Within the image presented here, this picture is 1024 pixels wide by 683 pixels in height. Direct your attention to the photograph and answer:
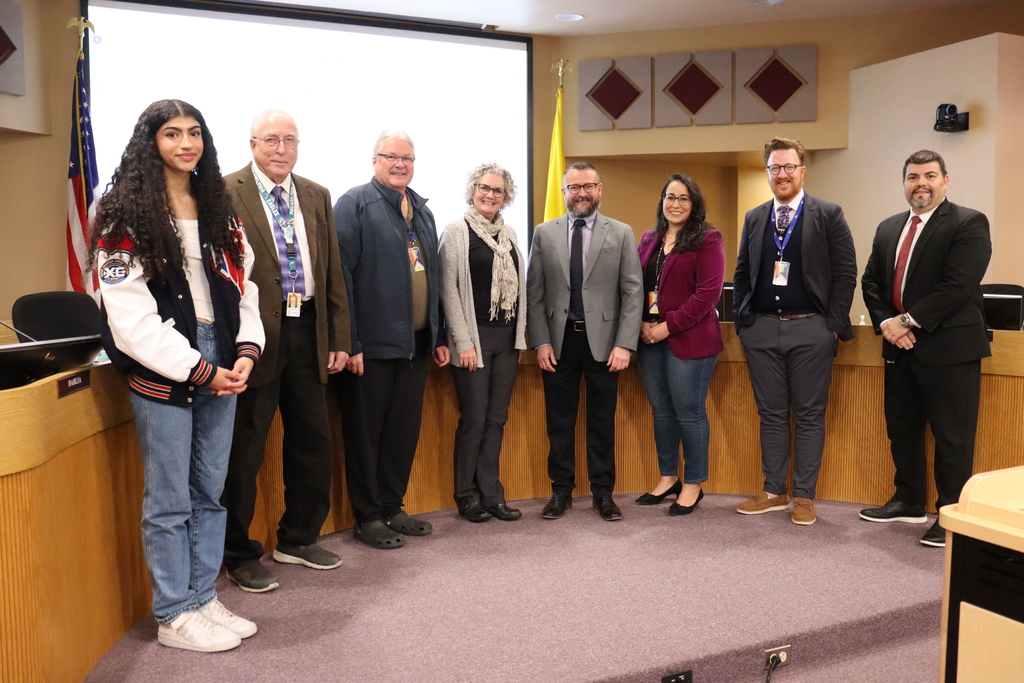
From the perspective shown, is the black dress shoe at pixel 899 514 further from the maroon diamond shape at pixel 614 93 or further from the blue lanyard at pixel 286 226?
the maroon diamond shape at pixel 614 93

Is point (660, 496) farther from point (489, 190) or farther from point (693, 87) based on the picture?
point (693, 87)

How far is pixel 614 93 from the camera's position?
6.92 m

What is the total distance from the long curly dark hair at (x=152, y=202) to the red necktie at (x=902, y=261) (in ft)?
8.46

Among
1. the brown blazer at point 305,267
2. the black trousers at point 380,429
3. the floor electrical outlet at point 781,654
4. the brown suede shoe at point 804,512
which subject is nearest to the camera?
the floor electrical outlet at point 781,654

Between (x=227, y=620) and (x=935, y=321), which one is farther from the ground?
(x=935, y=321)

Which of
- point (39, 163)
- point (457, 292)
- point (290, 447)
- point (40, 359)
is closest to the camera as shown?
point (40, 359)

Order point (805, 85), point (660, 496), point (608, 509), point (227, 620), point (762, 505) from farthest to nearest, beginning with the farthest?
point (805, 85), point (660, 496), point (762, 505), point (608, 509), point (227, 620)

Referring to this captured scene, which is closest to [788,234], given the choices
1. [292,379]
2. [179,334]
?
[292,379]

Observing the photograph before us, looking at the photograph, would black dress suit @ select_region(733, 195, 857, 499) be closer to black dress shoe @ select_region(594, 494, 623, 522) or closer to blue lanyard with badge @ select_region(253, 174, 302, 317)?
black dress shoe @ select_region(594, 494, 623, 522)

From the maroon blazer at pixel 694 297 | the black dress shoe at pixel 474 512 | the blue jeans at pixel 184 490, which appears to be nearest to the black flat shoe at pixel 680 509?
the maroon blazer at pixel 694 297

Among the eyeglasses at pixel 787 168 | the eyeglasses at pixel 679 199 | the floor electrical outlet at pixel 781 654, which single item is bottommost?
the floor electrical outlet at pixel 781 654

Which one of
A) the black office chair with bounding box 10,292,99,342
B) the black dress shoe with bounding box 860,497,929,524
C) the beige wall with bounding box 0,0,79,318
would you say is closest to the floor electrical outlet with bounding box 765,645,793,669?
the black dress shoe with bounding box 860,497,929,524

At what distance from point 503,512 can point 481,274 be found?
1.00m

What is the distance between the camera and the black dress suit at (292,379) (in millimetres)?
2539
